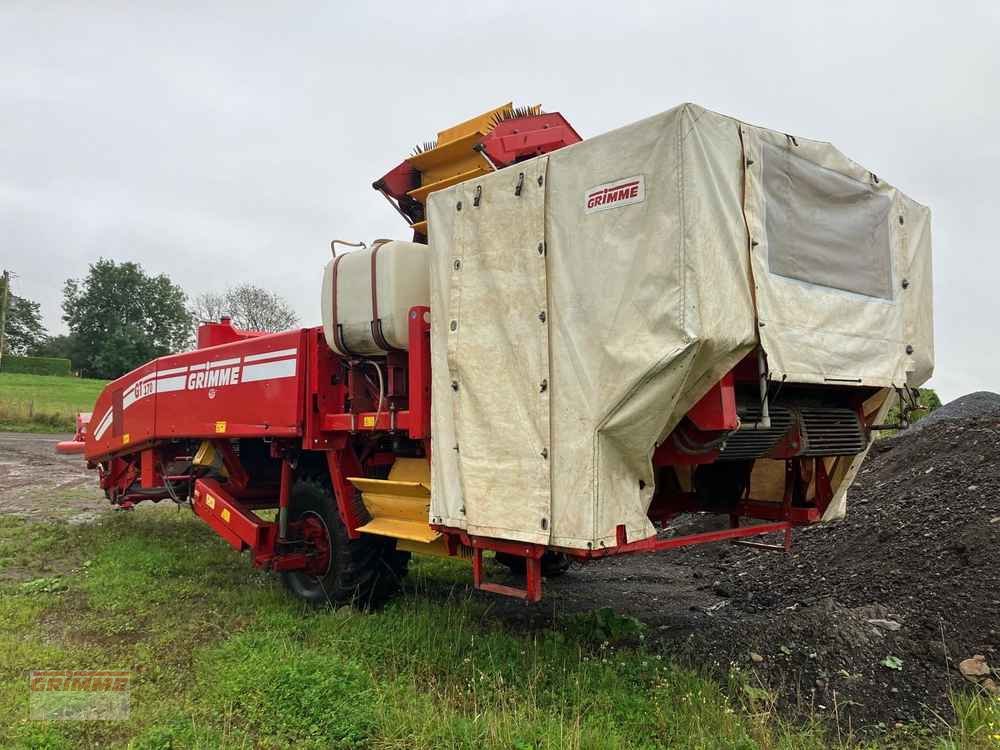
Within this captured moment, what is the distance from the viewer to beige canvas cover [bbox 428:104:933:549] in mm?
3205

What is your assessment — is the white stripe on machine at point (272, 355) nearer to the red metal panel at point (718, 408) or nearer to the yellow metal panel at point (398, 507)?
the yellow metal panel at point (398, 507)

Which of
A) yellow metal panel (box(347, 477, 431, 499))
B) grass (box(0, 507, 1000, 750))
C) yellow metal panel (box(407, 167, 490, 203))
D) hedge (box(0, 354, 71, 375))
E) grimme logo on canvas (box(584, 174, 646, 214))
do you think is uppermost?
Result: hedge (box(0, 354, 71, 375))

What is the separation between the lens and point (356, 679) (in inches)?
150

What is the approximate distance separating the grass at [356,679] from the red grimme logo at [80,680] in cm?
7

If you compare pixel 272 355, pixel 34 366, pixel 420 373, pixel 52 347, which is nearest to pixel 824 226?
pixel 420 373

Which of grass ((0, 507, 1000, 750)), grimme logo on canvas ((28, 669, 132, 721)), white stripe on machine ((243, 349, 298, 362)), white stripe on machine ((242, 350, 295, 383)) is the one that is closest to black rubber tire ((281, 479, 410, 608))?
grass ((0, 507, 1000, 750))

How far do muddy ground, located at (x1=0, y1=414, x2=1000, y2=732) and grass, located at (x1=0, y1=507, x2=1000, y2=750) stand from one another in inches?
12.2

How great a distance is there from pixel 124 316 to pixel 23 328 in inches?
503

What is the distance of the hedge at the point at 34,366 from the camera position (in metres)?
51.2

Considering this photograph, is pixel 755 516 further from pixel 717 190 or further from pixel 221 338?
pixel 221 338

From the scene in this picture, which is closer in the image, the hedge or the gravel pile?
the gravel pile

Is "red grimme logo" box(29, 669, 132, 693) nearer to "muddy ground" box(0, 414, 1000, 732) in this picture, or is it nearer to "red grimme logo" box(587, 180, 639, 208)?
"muddy ground" box(0, 414, 1000, 732)

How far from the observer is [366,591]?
5.09 metres

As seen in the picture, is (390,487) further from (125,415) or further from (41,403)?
(41,403)
